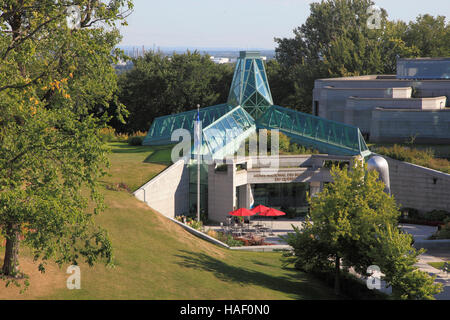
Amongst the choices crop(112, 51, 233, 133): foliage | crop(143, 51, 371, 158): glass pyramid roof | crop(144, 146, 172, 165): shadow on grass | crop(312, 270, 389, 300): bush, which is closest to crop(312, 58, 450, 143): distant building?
crop(143, 51, 371, 158): glass pyramid roof

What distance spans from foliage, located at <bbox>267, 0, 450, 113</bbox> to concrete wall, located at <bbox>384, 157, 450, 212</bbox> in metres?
30.0

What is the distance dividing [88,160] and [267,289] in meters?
10.8

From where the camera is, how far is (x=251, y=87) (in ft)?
175

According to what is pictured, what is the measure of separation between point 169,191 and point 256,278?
15.4 meters

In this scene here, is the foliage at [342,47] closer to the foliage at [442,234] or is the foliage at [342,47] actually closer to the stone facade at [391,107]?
the stone facade at [391,107]

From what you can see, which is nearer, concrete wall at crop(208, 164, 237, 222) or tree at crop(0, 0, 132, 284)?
tree at crop(0, 0, 132, 284)

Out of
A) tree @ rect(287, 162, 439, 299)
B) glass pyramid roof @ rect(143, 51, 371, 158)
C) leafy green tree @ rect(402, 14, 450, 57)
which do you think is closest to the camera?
tree @ rect(287, 162, 439, 299)

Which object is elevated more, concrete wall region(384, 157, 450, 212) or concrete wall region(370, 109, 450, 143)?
concrete wall region(370, 109, 450, 143)

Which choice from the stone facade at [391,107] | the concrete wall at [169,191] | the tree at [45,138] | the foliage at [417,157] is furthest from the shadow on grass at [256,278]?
the stone facade at [391,107]

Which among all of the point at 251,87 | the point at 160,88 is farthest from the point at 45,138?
the point at 160,88

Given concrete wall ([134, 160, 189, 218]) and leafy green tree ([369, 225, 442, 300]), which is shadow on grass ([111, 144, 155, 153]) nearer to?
concrete wall ([134, 160, 189, 218])

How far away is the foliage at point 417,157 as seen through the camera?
4475 centimetres

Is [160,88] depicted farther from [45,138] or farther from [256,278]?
[45,138]

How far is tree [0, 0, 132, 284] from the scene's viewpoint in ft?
55.3
